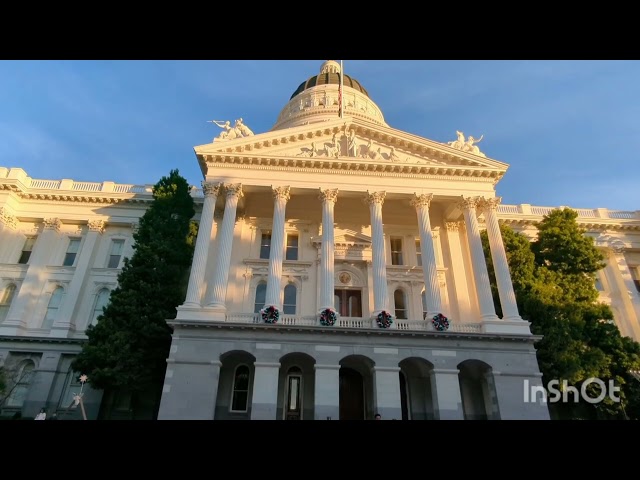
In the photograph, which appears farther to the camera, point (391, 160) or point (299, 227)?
point (299, 227)

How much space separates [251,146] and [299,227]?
7.05 m

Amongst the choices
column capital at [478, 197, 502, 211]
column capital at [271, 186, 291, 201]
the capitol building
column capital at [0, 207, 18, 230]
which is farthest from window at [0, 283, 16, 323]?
column capital at [478, 197, 502, 211]

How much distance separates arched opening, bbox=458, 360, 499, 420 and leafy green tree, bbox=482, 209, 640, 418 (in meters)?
3.49

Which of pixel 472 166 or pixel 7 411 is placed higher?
pixel 472 166

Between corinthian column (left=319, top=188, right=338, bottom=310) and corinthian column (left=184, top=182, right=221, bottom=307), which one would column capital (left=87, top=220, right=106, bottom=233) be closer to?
corinthian column (left=184, top=182, right=221, bottom=307)

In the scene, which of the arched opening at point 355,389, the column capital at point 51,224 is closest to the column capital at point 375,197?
the arched opening at point 355,389

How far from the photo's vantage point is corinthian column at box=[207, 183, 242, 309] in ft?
85.0

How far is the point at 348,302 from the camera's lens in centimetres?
3062

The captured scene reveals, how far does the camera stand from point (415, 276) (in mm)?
31031

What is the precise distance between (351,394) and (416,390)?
408 centimetres

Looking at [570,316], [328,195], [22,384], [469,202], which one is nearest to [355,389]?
[328,195]

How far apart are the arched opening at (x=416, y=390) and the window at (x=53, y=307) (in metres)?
26.0
